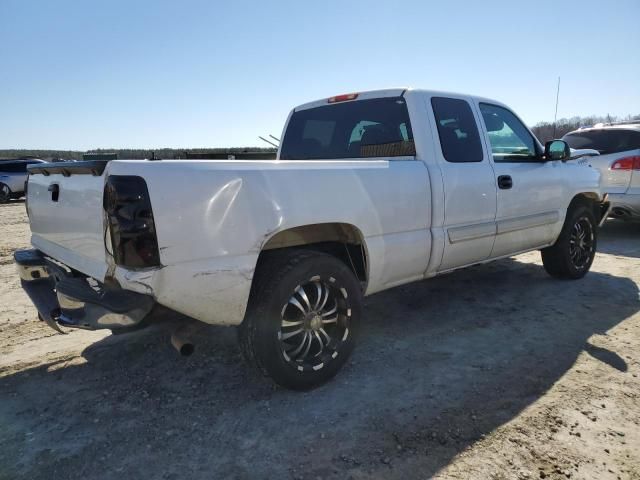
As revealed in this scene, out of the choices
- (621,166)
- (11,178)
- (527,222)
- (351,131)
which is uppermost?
A: (351,131)

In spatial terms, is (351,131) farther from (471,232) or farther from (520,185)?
(520,185)

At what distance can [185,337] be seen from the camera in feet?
8.75

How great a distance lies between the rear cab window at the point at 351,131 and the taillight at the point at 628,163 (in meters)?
5.43

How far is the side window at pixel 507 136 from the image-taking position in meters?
4.18

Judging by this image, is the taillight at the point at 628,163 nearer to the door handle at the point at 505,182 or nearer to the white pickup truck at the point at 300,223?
the white pickup truck at the point at 300,223

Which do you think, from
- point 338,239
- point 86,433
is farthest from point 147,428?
point 338,239

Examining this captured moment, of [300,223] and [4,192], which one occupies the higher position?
[300,223]

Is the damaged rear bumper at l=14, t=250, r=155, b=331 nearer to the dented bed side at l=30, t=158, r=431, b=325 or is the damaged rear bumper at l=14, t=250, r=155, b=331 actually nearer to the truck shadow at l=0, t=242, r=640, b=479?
the dented bed side at l=30, t=158, r=431, b=325

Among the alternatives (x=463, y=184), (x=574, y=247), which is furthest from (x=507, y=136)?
(x=574, y=247)

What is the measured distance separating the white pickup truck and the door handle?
20mm

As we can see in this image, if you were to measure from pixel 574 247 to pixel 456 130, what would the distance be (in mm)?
2468

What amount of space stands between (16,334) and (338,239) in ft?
9.62

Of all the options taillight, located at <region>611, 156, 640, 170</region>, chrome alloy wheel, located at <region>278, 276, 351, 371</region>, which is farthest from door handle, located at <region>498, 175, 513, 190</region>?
taillight, located at <region>611, 156, 640, 170</region>

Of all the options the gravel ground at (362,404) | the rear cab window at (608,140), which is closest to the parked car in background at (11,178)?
the gravel ground at (362,404)
